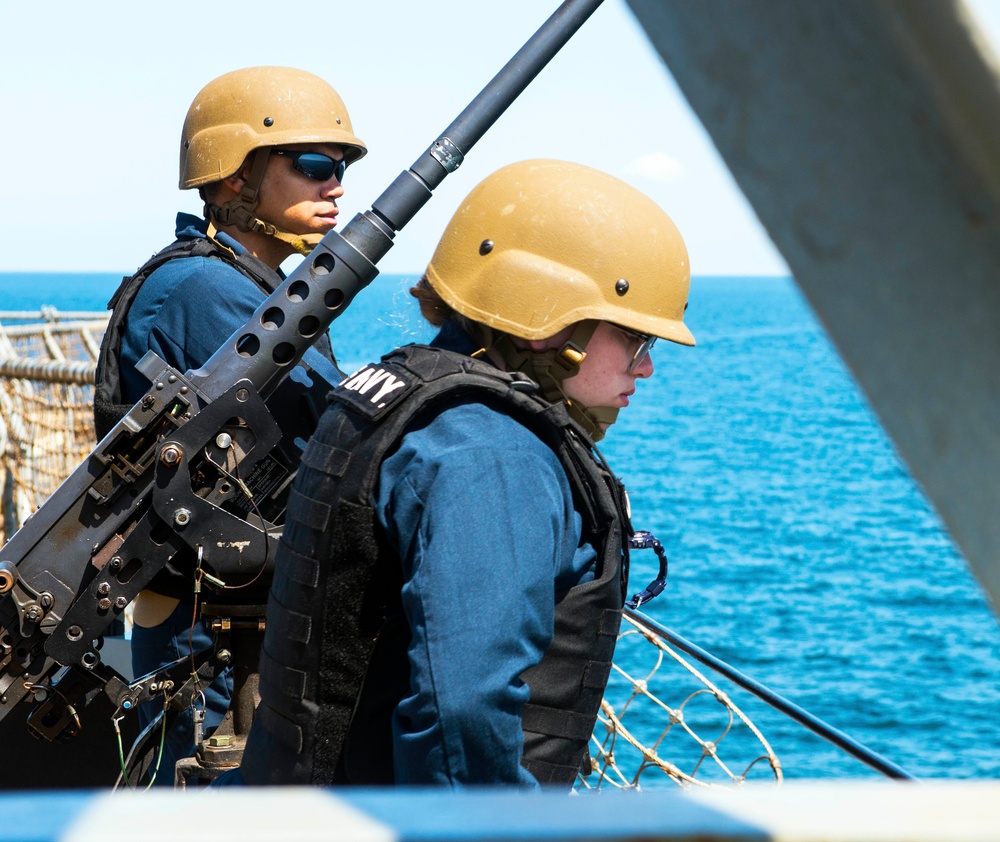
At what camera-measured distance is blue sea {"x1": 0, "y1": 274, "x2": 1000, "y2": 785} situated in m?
19.8

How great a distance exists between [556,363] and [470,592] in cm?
57

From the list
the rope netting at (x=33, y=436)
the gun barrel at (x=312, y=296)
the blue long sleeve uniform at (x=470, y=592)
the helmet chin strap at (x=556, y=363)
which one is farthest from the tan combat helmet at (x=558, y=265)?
the rope netting at (x=33, y=436)

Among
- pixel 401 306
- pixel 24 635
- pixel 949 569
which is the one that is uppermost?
pixel 949 569

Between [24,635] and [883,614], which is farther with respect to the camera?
[883,614]

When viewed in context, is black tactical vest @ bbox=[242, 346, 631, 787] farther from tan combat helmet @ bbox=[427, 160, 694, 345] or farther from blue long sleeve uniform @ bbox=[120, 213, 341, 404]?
blue long sleeve uniform @ bbox=[120, 213, 341, 404]

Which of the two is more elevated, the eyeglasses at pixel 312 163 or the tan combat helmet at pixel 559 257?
the eyeglasses at pixel 312 163

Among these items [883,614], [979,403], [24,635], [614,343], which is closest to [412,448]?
[614,343]

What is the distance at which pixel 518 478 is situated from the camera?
202 cm

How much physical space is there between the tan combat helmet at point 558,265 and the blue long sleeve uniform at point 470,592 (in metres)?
0.34

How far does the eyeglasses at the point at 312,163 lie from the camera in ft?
13.5

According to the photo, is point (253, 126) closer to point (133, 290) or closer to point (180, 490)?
point (133, 290)

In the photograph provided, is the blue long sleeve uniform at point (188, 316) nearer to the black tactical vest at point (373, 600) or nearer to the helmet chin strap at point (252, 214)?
the helmet chin strap at point (252, 214)

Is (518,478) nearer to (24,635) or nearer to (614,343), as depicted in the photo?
(614,343)

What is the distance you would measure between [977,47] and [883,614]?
2881 cm
